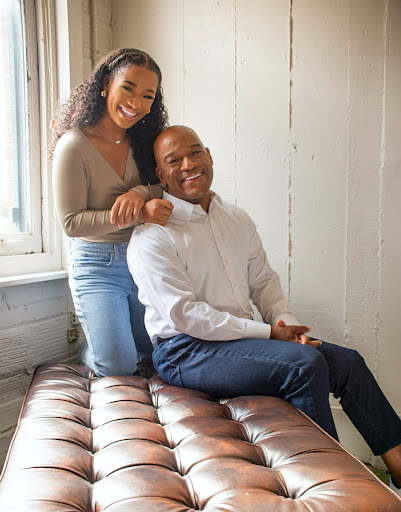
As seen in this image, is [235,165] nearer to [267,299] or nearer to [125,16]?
[267,299]

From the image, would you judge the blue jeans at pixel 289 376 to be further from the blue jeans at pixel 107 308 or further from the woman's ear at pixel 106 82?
the woman's ear at pixel 106 82

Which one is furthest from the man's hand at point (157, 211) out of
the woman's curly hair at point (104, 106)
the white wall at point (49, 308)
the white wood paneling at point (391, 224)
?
the white wood paneling at point (391, 224)

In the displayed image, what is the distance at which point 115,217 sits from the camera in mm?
1638

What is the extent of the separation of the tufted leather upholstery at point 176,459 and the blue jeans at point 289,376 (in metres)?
0.05

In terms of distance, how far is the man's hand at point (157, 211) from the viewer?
1642 millimetres

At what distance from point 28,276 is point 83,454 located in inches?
40.0

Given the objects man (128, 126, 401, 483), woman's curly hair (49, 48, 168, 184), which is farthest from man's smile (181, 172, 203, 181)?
woman's curly hair (49, 48, 168, 184)

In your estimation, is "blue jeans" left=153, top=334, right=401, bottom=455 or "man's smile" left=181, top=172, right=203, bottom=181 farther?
"man's smile" left=181, top=172, right=203, bottom=181

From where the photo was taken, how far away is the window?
205 cm

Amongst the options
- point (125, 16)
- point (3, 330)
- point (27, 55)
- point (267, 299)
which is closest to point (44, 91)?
point (27, 55)

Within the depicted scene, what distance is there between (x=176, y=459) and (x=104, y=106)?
1247 millimetres

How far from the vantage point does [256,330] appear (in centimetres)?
154

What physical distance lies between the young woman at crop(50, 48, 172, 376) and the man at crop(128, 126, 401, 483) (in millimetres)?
123

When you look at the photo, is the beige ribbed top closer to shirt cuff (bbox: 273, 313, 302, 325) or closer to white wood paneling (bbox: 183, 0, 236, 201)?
white wood paneling (bbox: 183, 0, 236, 201)
